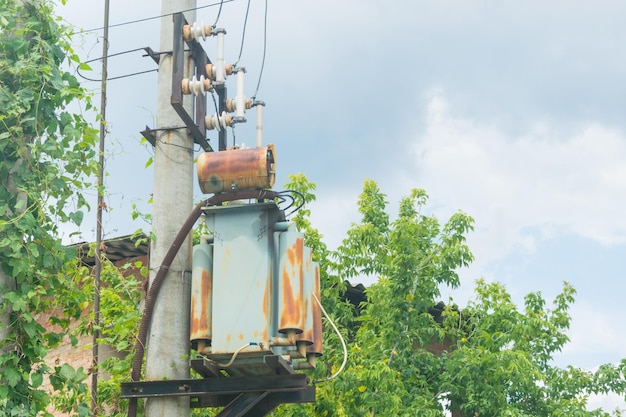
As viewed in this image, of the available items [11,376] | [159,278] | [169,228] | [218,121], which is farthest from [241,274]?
[11,376]

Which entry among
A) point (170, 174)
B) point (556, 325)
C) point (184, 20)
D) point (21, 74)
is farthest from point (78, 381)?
point (556, 325)

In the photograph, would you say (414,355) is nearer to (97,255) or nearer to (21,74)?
(97,255)

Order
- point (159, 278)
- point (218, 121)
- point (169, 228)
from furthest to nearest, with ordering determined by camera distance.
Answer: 1. point (218, 121)
2. point (169, 228)
3. point (159, 278)

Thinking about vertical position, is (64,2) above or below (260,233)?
above

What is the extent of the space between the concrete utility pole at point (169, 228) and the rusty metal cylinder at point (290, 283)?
0.74m

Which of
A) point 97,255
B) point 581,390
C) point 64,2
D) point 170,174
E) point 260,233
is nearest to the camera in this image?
point 260,233

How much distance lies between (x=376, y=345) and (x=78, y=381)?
6.42 m

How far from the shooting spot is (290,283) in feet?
19.8

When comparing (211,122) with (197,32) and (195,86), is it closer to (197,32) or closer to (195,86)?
(195,86)

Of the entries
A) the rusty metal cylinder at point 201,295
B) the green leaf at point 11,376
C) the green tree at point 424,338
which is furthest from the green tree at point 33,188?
the green tree at point 424,338

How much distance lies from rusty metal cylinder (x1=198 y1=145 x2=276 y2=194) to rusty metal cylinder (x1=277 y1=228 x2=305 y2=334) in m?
0.41

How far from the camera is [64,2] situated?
6977 mm

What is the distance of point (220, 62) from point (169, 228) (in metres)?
1.31

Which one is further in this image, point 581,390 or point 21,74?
point 581,390
